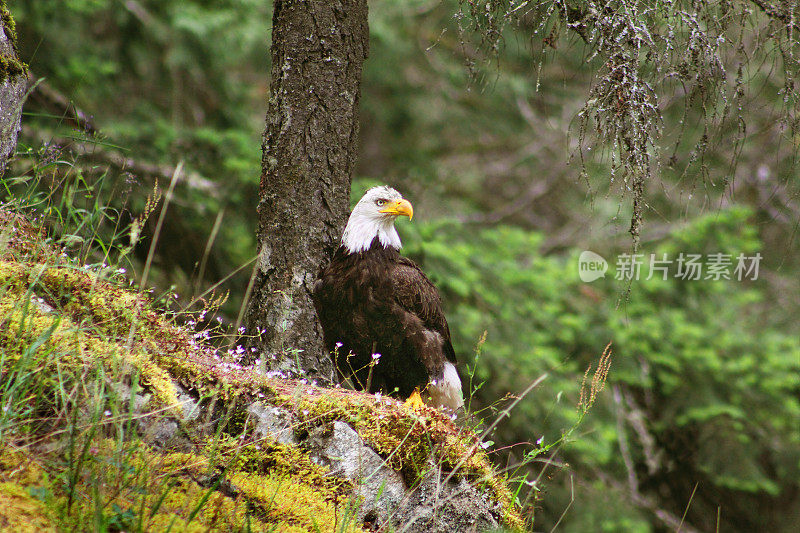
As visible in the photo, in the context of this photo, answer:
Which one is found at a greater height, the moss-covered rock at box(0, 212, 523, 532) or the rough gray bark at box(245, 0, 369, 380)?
the rough gray bark at box(245, 0, 369, 380)

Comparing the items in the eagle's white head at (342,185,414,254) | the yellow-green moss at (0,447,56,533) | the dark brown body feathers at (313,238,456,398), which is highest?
the eagle's white head at (342,185,414,254)

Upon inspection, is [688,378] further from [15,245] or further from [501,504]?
[15,245]

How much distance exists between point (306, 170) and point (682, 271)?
6421mm

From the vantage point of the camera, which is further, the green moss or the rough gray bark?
the rough gray bark

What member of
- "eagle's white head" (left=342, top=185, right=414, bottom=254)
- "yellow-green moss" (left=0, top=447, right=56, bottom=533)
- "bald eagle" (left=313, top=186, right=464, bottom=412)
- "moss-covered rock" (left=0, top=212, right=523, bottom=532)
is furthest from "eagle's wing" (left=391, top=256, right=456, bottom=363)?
"yellow-green moss" (left=0, top=447, right=56, bottom=533)

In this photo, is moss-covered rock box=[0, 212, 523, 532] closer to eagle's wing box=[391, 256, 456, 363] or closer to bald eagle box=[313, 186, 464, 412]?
bald eagle box=[313, 186, 464, 412]

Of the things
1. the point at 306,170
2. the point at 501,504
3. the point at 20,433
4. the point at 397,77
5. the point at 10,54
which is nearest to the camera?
the point at 20,433

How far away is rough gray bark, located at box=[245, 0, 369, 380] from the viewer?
13.9 ft

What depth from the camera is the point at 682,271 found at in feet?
28.8

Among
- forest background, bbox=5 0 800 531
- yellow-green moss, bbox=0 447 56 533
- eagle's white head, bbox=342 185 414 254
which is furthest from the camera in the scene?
forest background, bbox=5 0 800 531

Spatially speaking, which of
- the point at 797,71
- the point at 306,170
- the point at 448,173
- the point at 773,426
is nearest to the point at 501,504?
the point at 306,170

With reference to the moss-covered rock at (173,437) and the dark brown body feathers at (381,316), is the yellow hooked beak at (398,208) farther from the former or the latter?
the moss-covered rock at (173,437)

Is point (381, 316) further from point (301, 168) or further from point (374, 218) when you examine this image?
point (301, 168)

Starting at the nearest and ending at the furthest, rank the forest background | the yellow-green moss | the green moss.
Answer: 1. the yellow-green moss
2. the green moss
3. the forest background
